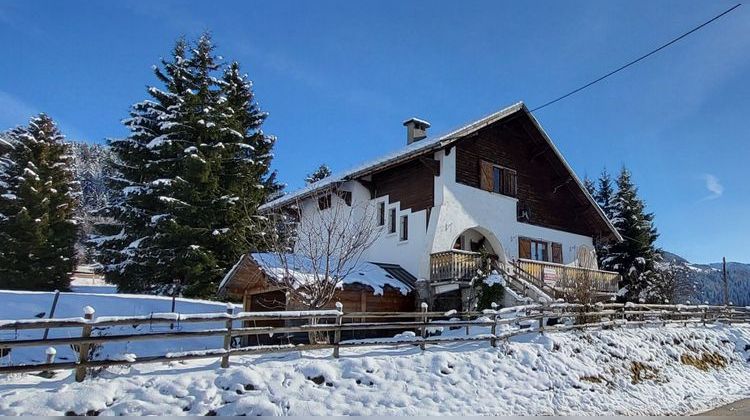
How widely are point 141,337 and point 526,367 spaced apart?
812 centimetres

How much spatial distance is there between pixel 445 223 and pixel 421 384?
1133 cm

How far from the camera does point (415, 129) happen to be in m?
27.7

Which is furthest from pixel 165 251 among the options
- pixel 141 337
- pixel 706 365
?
pixel 706 365

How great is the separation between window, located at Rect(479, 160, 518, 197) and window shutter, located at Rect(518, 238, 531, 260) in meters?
2.20

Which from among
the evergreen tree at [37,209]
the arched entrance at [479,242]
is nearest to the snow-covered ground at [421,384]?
the arched entrance at [479,242]

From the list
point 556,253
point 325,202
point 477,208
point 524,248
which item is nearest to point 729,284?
point 556,253

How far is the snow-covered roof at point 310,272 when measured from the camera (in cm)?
1647

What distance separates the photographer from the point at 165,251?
24.7 meters

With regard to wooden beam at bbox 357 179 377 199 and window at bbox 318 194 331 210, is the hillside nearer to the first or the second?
wooden beam at bbox 357 179 377 199

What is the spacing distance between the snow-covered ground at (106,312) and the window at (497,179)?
41.5 ft

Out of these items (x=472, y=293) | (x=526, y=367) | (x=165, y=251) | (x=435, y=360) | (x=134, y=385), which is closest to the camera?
(x=134, y=385)

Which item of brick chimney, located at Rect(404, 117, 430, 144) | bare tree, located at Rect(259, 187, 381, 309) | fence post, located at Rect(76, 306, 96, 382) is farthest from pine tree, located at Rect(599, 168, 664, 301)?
fence post, located at Rect(76, 306, 96, 382)

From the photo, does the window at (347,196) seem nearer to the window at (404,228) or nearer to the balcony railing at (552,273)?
the window at (404,228)

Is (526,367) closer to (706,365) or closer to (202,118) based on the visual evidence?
(706,365)
